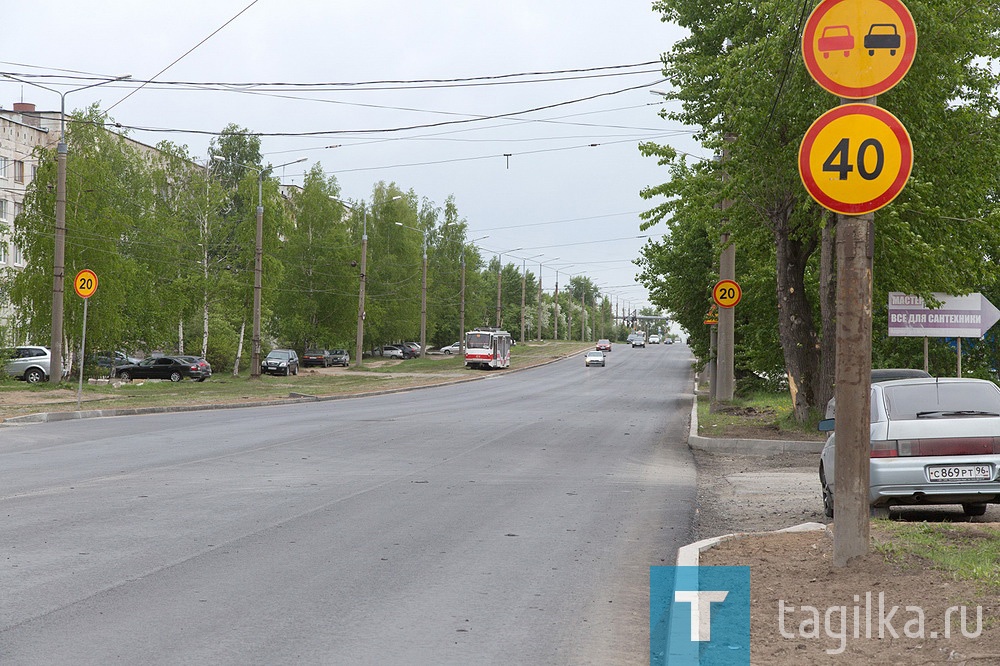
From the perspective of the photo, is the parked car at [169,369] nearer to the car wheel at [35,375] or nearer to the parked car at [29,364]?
the parked car at [29,364]

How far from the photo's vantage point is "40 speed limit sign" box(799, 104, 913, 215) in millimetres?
7391

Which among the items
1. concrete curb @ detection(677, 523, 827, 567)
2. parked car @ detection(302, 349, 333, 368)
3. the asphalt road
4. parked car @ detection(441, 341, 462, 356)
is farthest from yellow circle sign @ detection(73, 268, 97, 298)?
parked car @ detection(441, 341, 462, 356)

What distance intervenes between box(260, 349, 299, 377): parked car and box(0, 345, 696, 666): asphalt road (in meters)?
42.9

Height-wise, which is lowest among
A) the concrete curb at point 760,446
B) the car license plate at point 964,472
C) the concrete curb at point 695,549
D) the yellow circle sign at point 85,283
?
the concrete curb at point 760,446

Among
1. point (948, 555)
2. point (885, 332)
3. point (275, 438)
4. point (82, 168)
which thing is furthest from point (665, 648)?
point (82, 168)

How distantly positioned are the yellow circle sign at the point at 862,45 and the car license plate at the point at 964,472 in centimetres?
426

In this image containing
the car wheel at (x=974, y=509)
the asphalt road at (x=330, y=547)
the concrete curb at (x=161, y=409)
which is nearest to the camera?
the asphalt road at (x=330, y=547)

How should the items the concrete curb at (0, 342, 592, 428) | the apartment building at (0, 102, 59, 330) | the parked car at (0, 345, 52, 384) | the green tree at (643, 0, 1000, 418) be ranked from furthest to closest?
the apartment building at (0, 102, 59, 330) < the parked car at (0, 345, 52, 384) < the concrete curb at (0, 342, 592, 428) < the green tree at (643, 0, 1000, 418)

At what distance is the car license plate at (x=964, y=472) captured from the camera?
10297 mm

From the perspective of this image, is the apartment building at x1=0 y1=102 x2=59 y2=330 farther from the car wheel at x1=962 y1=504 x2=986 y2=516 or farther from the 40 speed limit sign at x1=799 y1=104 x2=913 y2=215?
the 40 speed limit sign at x1=799 y1=104 x2=913 y2=215

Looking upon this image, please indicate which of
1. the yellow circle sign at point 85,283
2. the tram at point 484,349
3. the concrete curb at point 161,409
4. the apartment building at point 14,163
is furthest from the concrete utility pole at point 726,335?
the apartment building at point 14,163

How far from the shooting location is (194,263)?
62.1 meters

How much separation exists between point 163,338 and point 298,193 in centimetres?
2594

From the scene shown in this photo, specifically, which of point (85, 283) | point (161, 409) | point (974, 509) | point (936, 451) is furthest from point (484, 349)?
point (936, 451)
